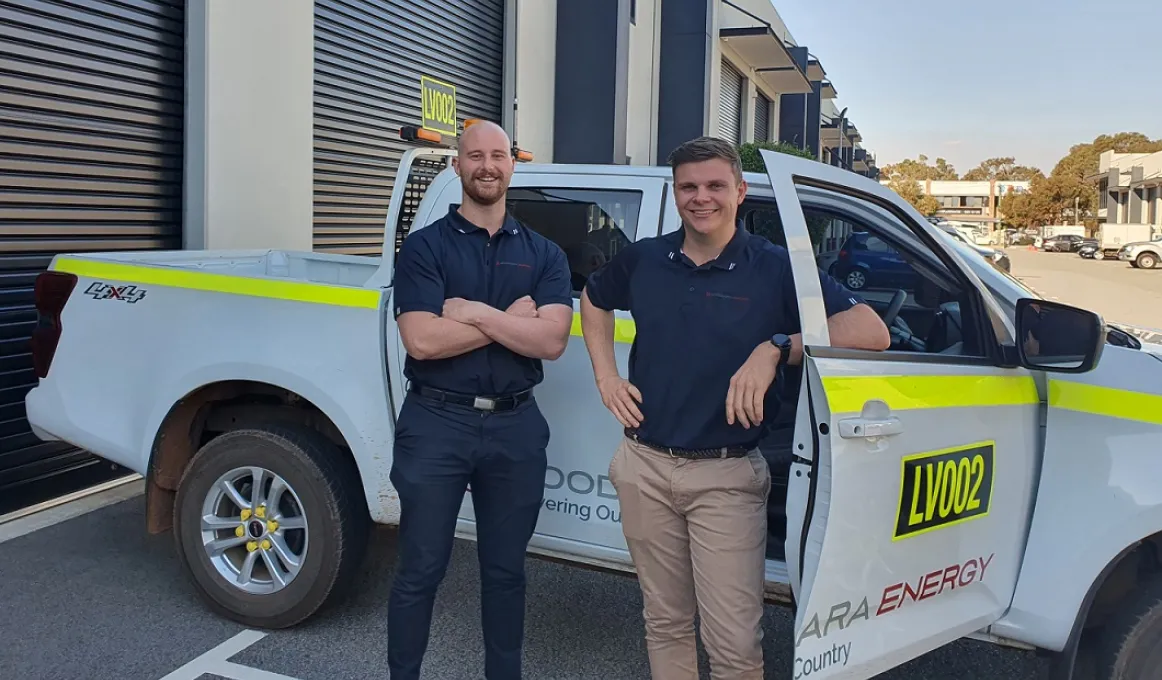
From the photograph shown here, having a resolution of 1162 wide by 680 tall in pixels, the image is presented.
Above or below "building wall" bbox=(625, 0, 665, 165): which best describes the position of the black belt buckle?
below

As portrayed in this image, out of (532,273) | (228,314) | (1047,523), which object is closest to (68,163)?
(228,314)

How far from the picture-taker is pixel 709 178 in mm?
2607

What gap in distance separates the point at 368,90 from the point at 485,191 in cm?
619

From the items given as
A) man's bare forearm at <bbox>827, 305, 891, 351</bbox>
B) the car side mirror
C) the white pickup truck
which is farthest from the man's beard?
the car side mirror

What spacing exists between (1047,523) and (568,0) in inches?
468

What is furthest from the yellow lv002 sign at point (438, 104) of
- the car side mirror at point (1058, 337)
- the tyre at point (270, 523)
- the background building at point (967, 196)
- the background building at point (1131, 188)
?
the background building at point (967, 196)

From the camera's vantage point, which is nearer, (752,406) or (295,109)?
(752,406)

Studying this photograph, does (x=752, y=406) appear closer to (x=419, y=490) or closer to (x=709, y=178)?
(x=709, y=178)

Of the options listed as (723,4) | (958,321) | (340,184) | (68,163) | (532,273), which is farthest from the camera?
(723,4)

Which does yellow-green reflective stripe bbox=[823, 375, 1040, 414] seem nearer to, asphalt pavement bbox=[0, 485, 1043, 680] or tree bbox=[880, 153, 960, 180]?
asphalt pavement bbox=[0, 485, 1043, 680]

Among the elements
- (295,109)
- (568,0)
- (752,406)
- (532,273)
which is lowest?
(752,406)

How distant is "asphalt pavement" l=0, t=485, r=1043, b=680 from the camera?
3541mm

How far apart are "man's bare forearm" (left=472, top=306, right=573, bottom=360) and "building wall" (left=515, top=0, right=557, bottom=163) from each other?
933cm

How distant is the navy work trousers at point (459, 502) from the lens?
2947 mm
